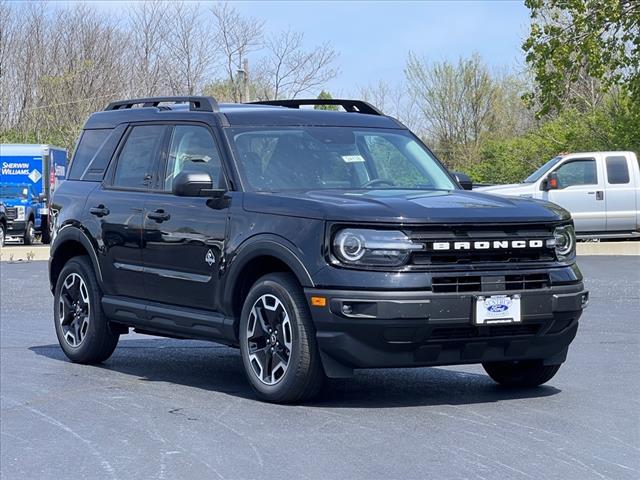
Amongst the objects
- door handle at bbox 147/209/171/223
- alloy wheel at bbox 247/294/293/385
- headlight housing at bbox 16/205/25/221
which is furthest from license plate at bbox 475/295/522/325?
headlight housing at bbox 16/205/25/221

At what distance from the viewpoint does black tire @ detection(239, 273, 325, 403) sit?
7.77 meters

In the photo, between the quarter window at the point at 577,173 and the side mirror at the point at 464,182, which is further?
the quarter window at the point at 577,173

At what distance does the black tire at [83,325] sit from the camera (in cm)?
993

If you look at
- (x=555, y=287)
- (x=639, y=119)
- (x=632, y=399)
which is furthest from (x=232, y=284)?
(x=639, y=119)

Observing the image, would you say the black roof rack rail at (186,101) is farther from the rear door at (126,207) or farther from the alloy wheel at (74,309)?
the alloy wheel at (74,309)

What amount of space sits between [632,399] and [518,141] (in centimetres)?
3268

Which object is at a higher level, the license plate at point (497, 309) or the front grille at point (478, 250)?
the front grille at point (478, 250)

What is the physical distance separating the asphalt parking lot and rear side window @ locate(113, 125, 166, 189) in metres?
1.41

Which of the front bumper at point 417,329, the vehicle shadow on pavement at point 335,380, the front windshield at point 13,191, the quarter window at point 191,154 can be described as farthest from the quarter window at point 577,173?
the front bumper at point 417,329

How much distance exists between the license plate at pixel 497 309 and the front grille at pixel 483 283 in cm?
6

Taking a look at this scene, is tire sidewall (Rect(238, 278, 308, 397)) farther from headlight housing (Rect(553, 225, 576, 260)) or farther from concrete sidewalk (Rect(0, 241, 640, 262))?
concrete sidewalk (Rect(0, 241, 640, 262))

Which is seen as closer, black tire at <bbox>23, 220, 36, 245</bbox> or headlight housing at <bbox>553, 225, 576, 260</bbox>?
headlight housing at <bbox>553, 225, 576, 260</bbox>

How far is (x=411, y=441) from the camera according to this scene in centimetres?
679

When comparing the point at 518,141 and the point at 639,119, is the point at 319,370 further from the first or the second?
the point at 518,141
